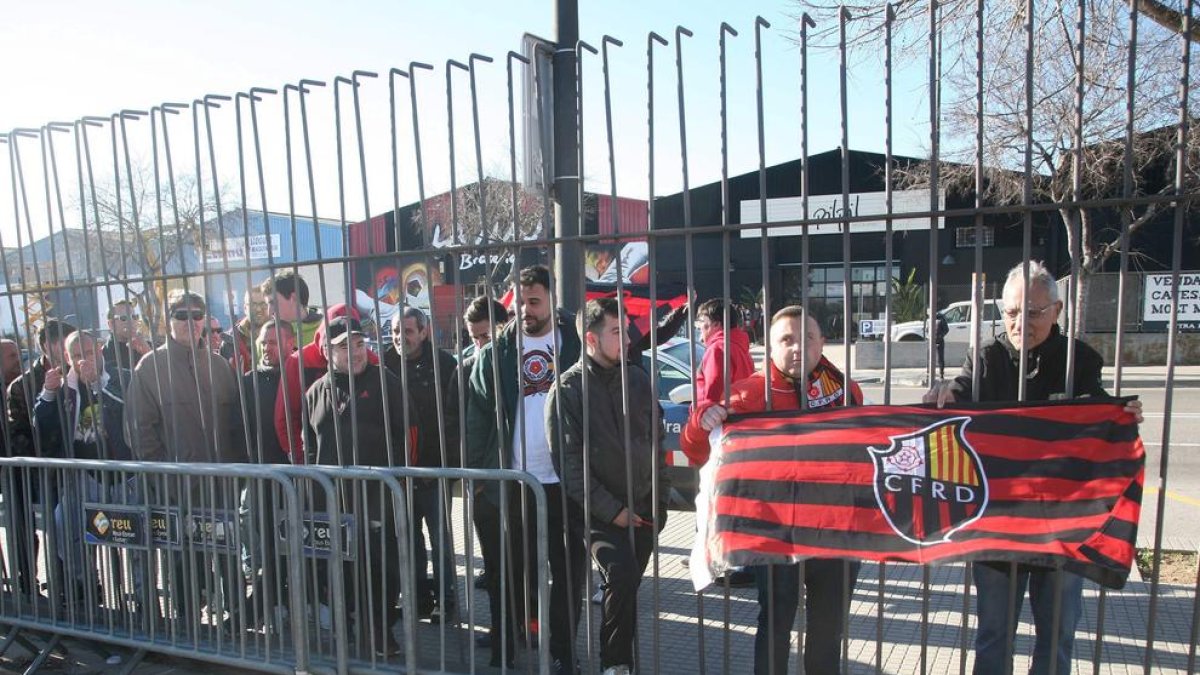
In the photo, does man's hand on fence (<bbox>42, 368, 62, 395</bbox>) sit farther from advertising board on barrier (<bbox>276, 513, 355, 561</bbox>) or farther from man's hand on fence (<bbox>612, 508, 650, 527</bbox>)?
man's hand on fence (<bbox>612, 508, 650, 527</bbox>)

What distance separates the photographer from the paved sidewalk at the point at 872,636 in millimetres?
4109

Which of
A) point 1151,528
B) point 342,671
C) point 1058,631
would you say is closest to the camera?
point 1058,631

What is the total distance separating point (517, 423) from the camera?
4.23 metres

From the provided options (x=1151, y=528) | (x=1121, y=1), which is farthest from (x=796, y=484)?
(x=1151, y=528)

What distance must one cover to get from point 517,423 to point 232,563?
1.43m

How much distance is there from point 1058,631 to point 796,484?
1.01 metres

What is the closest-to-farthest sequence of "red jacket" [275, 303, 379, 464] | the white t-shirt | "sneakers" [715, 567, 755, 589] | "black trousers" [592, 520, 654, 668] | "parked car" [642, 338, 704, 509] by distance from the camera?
1. "black trousers" [592, 520, 654, 668]
2. the white t-shirt
3. "red jacket" [275, 303, 379, 464]
4. "sneakers" [715, 567, 755, 589]
5. "parked car" [642, 338, 704, 509]

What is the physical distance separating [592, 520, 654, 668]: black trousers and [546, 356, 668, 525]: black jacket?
9cm

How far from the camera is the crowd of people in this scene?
3.35 meters

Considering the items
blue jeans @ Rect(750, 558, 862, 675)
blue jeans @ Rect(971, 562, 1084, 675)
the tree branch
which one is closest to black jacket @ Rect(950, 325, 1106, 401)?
blue jeans @ Rect(971, 562, 1084, 675)

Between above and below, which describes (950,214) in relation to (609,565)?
above

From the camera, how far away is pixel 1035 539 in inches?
110

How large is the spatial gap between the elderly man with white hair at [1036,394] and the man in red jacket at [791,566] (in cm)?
44

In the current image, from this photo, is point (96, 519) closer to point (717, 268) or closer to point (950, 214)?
point (950, 214)
